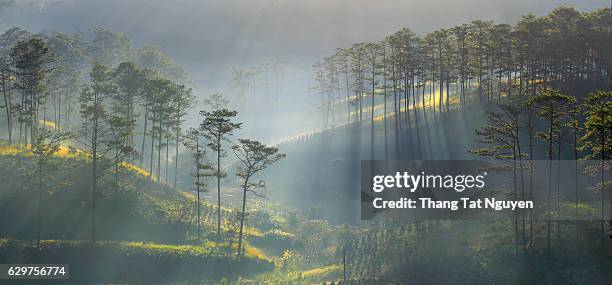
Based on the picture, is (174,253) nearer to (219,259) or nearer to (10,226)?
(219,259)

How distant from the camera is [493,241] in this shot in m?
40.2

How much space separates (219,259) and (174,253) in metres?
3.86

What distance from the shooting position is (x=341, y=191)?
6600cm

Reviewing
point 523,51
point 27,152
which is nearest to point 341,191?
point 523,51

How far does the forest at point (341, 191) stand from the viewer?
38375 mm

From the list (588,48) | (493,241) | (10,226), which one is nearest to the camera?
(493,241)

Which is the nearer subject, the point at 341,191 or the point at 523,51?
the point at 523,51

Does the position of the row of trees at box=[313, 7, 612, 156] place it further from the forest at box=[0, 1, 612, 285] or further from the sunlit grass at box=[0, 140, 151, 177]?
the sunlit grass at box=[0, 140, 151, 177]

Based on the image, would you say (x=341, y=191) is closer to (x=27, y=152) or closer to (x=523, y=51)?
(x=523, y=51)

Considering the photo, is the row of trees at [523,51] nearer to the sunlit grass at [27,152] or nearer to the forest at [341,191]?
the forest at [341,191]

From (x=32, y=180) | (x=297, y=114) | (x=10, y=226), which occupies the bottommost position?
(x=10, y=226)

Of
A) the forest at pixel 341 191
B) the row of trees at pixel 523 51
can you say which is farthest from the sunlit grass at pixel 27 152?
the row of trees at pixel 523 51

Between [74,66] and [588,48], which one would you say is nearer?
[588,48]

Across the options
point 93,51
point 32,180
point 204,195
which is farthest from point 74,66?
point 32,180
